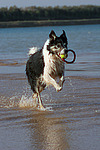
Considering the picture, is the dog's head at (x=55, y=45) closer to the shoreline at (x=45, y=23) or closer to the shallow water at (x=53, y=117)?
the shallow water at (x=53, y=117)

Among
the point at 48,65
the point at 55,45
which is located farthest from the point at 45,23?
the point at 55,45

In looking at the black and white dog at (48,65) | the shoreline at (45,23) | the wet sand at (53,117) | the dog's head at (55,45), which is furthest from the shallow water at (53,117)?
the shoreline at (45,23)

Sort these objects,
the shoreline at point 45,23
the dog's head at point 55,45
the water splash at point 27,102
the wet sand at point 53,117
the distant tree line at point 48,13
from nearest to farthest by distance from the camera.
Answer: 1. the wet sand at point 53,117
2. the dog's head at point 55,45
3. the water splash at point 27,102
4. the shoreline at point 45,23
5. the distant tree line at point 48,13

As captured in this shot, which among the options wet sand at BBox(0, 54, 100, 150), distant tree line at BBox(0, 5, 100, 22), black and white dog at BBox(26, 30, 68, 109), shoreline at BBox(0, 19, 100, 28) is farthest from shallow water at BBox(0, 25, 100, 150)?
distant tree line at BBox(0, 5, 100, 22)

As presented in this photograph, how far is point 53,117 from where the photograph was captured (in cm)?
714

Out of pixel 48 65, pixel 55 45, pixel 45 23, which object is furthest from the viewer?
pixel 45 23

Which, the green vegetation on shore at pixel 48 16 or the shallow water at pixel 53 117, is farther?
the green vegetation on shore at pixel 48 16

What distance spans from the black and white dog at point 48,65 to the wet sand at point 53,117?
0.43 m

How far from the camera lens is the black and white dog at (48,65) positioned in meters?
7.81

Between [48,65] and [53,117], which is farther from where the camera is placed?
[48,65]

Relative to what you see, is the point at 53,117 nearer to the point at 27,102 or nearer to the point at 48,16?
the point at 27,102

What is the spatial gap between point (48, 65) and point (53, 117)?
1.25m

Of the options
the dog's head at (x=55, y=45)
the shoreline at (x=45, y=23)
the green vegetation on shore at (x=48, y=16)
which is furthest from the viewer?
the green vegetation on shore at (x=48, y=16)

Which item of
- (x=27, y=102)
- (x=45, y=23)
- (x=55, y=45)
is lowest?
(x=45, y=23)
